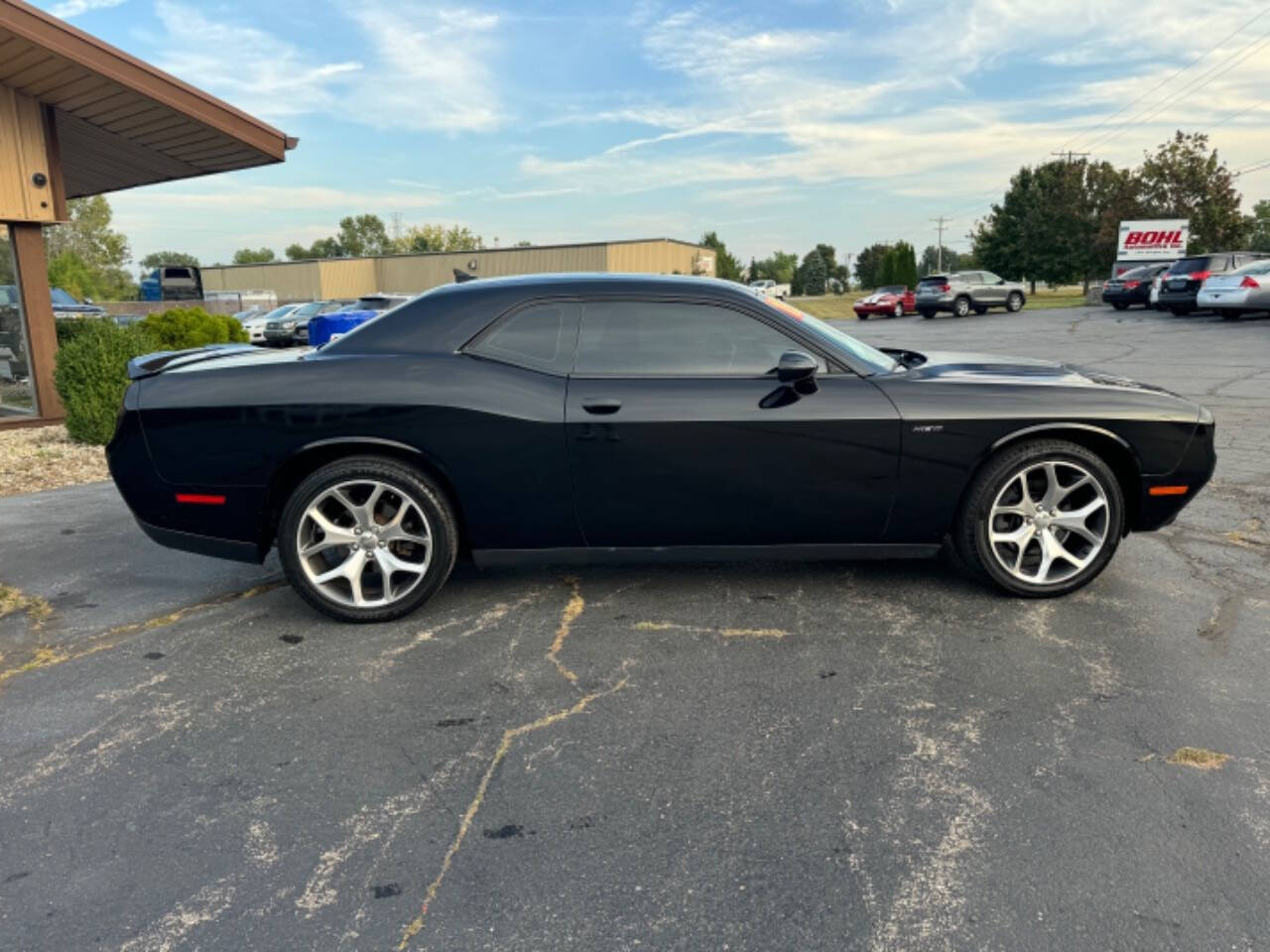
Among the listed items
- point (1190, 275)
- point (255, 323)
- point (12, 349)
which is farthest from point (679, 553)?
point (255, 323)

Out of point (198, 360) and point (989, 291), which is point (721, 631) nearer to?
point (198, 360)

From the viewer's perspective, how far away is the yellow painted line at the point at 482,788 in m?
2.01

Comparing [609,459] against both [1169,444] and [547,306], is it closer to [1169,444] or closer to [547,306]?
[547,306]

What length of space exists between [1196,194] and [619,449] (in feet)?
163

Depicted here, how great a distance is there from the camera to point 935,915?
1994 millimetres

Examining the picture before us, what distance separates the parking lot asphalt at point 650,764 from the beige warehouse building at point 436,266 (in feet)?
185

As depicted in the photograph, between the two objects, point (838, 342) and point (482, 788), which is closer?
point (482, 788)

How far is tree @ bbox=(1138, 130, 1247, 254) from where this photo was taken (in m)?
41.4

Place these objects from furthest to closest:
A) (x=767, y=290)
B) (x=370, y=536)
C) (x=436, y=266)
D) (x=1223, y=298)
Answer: (x=436, y=266) → (x=1223, y=298) → (x=767, y=290) → (x=370, y=536)

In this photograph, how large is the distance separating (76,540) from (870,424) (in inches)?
195

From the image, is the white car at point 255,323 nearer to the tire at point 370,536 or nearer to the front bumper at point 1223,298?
the tire at point 370,536

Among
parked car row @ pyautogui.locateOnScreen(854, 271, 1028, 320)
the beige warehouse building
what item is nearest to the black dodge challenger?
parked car row @ pyautogui.locateOnScreen(854, 271, 1028, 320)

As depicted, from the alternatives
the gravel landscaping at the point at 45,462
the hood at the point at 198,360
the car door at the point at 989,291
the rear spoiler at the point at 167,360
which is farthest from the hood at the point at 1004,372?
the car door at the point at 989,291

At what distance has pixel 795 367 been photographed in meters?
3.54
